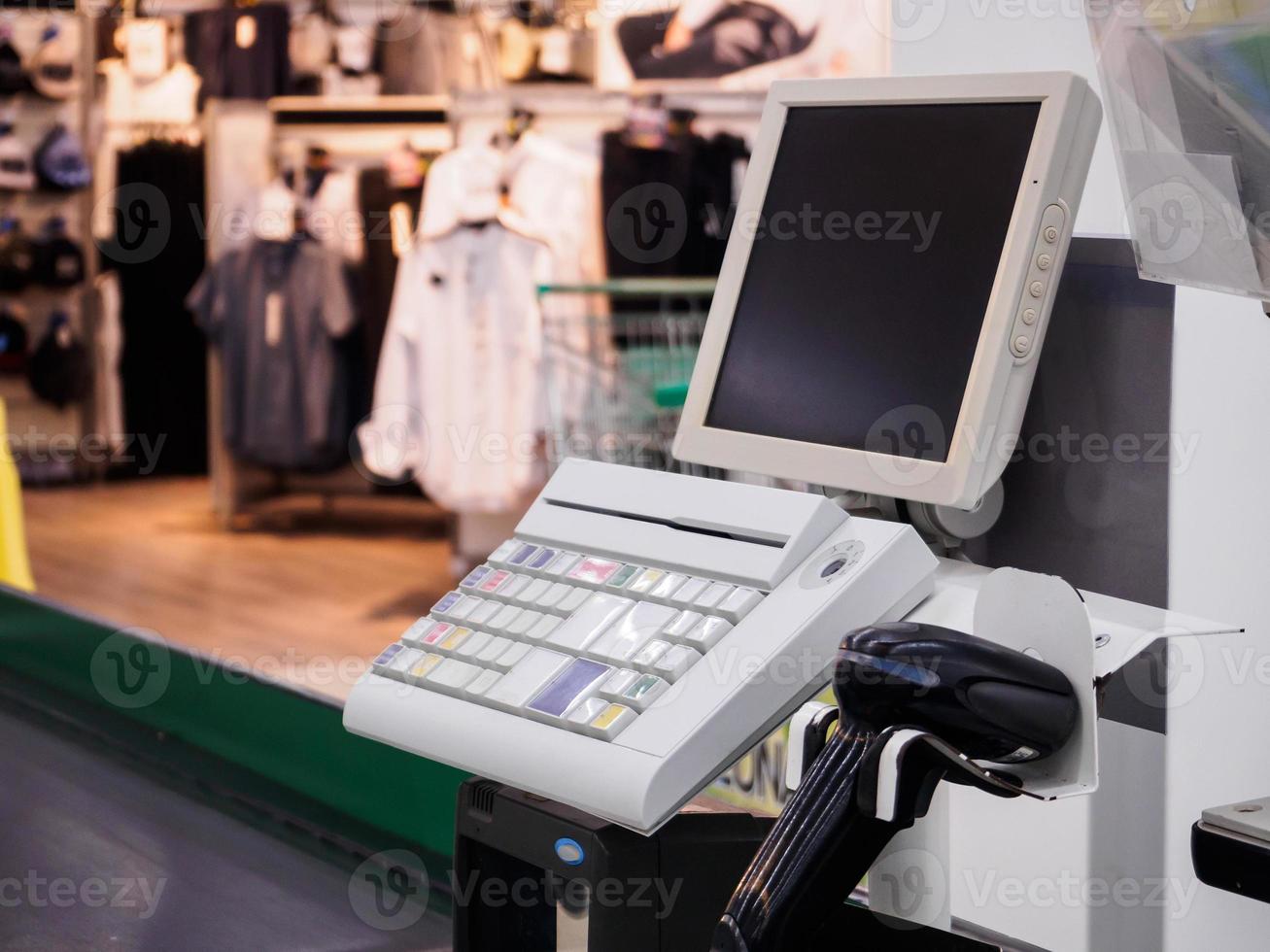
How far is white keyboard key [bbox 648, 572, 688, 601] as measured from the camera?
0.83m

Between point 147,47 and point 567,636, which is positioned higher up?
point 147,47

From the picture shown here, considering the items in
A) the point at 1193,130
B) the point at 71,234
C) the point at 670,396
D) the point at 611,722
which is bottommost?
the point at 71,234

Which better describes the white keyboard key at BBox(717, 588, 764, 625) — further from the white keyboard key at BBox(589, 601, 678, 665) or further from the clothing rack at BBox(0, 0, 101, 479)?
the clothing rack at BBox(0, 0, 101, 479)

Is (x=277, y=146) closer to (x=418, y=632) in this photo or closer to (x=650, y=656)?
(x=418, y=632)

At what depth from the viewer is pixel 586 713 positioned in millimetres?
773

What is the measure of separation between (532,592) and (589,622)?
66 millimetres

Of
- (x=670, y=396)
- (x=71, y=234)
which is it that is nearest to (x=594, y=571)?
(x=670, y=396)

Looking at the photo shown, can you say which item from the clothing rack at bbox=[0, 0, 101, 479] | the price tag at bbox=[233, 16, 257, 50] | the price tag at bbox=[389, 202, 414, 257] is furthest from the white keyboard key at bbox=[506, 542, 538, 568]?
the clothing rack at bbox=[0, 0, 101, 479]

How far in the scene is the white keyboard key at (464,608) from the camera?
912 mm

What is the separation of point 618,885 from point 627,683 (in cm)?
12

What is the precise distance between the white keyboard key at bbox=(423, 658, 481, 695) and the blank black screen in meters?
0.26

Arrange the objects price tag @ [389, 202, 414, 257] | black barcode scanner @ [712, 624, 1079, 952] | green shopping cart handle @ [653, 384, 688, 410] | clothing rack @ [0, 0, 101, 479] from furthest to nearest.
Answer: clothing rack @ [0, 0, 101, 479] < price tag @ [389, 202, 414, 257] < green shopping cart handle @ [653, 384, 688, 410] < black barcode scanner @ [712, 624, 1079, 952]
